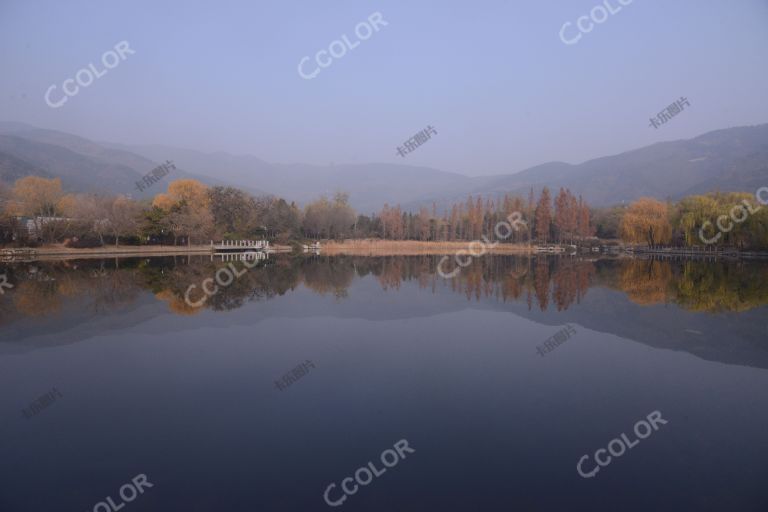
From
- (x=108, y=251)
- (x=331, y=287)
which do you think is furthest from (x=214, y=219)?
(x=331, y=287)

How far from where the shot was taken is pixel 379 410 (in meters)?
5.96

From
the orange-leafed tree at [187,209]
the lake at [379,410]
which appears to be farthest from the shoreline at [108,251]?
the lake at [379,410]

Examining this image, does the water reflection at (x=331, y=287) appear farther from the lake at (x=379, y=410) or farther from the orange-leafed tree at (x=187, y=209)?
the orange-leafed tree at (x=187, y=209)

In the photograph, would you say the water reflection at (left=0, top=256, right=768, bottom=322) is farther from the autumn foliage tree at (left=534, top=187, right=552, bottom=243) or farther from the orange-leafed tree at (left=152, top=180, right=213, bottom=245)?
the autumn foliage tree at (left=534, top=187, right=552, bottom=243)

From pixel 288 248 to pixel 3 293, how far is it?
38193 mm

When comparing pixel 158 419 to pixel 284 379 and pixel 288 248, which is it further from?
pixel 288 248

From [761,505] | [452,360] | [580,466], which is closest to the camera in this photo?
[761,505]

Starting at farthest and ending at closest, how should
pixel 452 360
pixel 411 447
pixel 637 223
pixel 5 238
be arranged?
pixel 637 223 → pixel 5 238 → pixel 452 360 → pixel 411 447

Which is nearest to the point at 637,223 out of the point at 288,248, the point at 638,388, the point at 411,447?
the point at 288,248

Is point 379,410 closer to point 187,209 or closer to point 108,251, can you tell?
point 108,251

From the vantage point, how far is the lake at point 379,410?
4.21m

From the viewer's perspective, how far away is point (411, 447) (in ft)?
16.4

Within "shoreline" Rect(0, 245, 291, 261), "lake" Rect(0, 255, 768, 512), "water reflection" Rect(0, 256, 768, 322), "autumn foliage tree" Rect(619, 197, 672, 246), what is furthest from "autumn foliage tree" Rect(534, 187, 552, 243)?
"lake" Rect(0, 255, 768, 512)

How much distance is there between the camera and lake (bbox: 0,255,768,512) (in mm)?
4211
